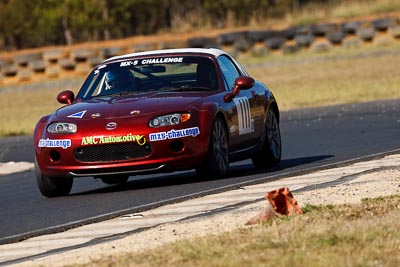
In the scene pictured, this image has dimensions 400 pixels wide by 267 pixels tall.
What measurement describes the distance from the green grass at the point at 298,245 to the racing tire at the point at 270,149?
5189 mm

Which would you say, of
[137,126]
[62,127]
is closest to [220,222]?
[137,126]

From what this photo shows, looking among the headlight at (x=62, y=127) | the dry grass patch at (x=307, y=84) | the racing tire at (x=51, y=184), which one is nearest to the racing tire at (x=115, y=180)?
the racing tire at (x=51, y=184)

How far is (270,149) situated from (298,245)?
258 inches

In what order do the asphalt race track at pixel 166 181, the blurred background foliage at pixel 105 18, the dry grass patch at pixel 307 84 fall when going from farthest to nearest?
the blurred background foliage at pixel 105 18, the dry grass patch at pixel 307 84, the asphalt race track at pixel 166 181

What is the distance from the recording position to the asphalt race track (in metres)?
10.5

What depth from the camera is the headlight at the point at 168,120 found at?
12.0 metres

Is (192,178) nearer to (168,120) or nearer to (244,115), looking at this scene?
(244,115)

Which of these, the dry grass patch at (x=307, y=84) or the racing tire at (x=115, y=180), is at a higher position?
the racing tire at (x=115, y=180)

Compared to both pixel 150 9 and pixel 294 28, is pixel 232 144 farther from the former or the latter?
pixel 150 9

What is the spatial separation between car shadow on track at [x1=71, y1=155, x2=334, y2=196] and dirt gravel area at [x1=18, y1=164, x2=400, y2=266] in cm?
151

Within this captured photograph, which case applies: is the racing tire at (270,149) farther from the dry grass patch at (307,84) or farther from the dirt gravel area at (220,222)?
the dry grass patch at (307,84)

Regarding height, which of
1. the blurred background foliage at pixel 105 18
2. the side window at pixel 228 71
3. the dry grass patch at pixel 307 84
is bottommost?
the blurred background foliage at pixel 105 18

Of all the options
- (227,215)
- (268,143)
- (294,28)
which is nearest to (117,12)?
(294,28)

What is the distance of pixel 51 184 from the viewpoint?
12445 mm
